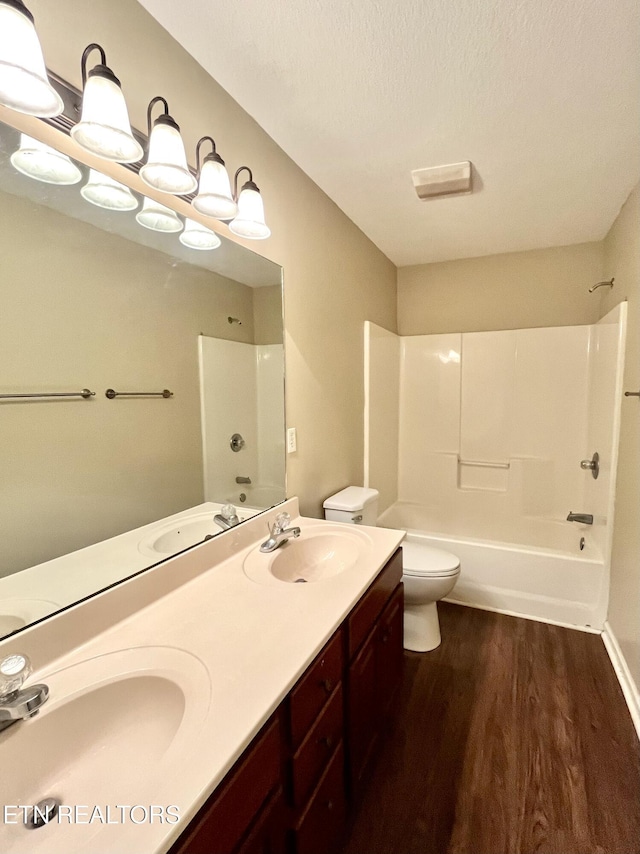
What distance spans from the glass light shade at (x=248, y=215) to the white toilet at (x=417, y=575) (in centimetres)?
132

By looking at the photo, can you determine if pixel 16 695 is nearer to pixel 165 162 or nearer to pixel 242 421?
pixel 242 421

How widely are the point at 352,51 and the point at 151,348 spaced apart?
1.10m

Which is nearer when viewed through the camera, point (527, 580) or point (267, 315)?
point (267, 315)

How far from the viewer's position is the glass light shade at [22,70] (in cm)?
73

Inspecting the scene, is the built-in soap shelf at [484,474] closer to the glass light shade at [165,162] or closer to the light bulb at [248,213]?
the light bulb at [248,213]

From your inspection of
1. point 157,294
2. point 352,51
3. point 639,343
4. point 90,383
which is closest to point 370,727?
point 90,383

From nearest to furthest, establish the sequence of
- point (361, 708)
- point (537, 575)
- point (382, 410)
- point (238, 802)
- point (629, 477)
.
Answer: point (238, 802) → point (361, 708) → point (629, 477) → point (537, 575) → point (382, 410)

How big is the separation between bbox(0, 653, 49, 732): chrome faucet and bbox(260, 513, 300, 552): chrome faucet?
80 centimetres

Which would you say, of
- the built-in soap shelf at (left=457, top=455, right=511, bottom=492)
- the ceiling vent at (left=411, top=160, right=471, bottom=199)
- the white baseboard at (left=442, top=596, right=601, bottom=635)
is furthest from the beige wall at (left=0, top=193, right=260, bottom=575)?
the built-in soap shelf at (left=457, top=455, right=511, bottom=492)

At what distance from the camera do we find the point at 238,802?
0.69m

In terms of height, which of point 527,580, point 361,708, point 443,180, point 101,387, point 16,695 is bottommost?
point 527,580

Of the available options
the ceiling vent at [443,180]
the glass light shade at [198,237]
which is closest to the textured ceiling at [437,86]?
the ceiling vent at [443,180]

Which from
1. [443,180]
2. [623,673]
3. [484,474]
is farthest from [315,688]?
[484,474]

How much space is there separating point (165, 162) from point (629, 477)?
7.62 feet
